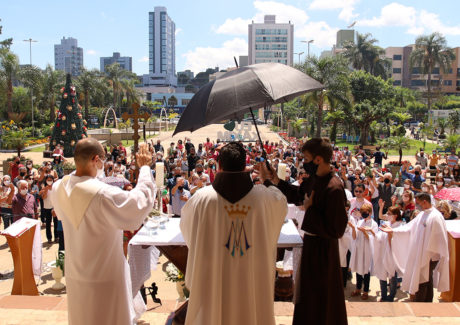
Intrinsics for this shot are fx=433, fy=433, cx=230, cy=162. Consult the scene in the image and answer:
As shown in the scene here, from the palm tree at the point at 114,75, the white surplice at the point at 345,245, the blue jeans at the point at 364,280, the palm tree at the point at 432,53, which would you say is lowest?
the blue jeans at the point at 364,280

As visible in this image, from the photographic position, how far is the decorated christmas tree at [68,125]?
2562 centimetres

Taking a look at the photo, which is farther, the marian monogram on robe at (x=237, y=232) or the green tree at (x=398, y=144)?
the green tree at (x=398, y=144)

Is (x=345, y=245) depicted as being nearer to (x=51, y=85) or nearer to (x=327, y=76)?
(x=327, y=76)

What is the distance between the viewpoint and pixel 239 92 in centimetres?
373

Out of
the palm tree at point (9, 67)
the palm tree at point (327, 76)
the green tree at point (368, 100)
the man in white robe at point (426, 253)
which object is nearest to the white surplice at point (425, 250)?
the man in white robe at point (426, 253)

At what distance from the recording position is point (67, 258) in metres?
3.40

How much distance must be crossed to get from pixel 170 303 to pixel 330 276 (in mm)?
2261

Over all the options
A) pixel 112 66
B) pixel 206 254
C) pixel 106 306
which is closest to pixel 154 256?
pixel 106 306

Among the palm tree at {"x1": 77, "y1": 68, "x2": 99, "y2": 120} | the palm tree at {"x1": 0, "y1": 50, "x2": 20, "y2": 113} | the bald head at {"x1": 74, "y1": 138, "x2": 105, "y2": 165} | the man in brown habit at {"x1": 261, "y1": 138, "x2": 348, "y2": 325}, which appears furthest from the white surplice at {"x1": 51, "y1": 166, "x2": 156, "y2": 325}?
the palm tree at {"x1": 77, "y1": 68, "x2": 99, "y2": 120}

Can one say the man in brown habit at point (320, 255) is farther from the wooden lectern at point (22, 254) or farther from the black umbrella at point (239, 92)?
the wooden lectern at point (22, 254)

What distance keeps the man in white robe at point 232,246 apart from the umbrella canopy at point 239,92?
21.3 inches

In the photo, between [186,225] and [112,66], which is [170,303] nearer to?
[186,225]

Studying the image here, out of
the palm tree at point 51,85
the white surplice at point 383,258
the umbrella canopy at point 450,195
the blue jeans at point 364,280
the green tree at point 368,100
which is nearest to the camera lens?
the white surplice at point 383,258

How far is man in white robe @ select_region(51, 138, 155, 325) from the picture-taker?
3.18 metres
